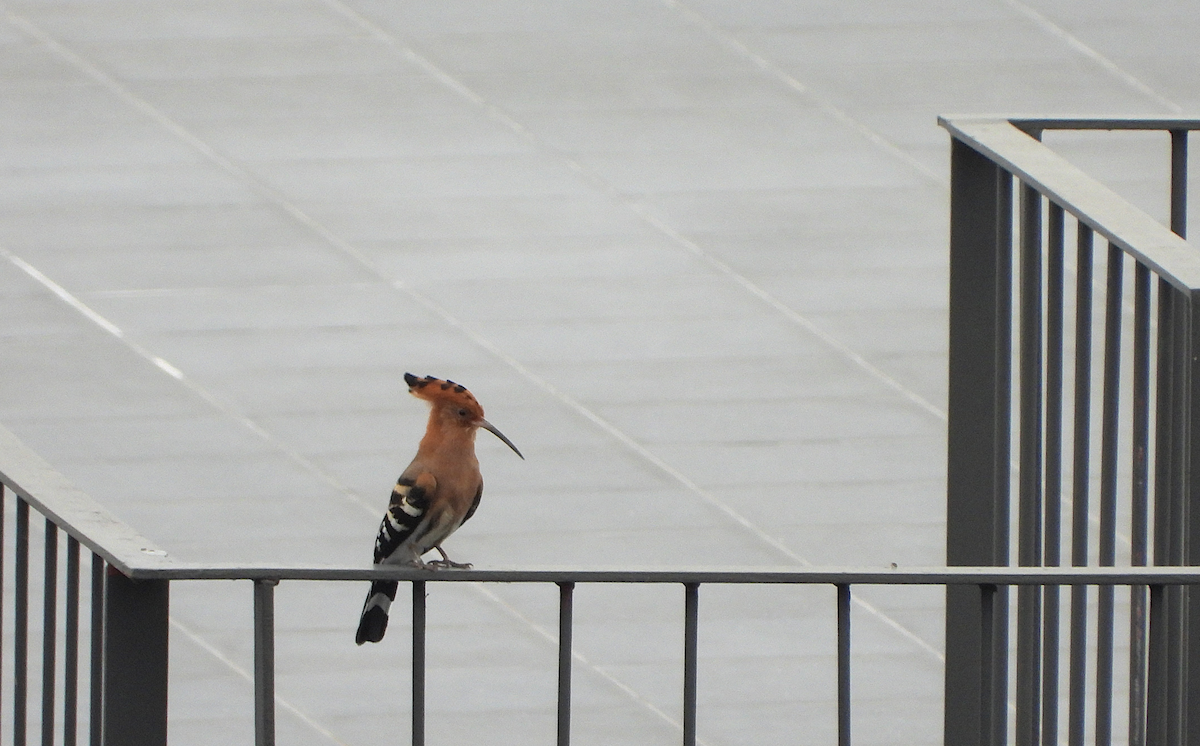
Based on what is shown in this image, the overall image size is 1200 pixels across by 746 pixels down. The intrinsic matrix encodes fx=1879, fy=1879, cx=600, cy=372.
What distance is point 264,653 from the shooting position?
2484 millimetres

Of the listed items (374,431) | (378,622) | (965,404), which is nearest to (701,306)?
(374,431)

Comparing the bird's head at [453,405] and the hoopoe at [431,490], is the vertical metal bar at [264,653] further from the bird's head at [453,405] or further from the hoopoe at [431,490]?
the bird's head at [453,405]

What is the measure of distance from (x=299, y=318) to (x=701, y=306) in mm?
1430

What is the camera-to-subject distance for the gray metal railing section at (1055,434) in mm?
2699

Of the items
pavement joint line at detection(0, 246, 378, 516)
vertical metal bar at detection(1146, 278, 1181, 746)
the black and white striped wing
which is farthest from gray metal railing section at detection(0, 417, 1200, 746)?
pavement joint line at detection(0, 246, 378, 516)

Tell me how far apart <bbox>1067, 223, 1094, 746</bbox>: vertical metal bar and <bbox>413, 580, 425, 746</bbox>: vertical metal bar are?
1038 mm

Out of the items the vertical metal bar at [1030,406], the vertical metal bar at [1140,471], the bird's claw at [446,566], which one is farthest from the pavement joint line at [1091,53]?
the bird's claw at [446,566]

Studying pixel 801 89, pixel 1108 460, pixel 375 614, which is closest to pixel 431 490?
pixel 375 614

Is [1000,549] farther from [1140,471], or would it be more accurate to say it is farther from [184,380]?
[184,380]

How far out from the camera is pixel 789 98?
324 inches

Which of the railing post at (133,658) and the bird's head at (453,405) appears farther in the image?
the bird's head at (453,405)

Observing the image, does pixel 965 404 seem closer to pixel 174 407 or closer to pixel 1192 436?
pixel 1192 436

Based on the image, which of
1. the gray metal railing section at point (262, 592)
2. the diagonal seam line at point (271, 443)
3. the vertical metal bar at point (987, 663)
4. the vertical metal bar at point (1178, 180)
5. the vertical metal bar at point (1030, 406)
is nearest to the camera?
the gray metal railing section at point (262, 592)

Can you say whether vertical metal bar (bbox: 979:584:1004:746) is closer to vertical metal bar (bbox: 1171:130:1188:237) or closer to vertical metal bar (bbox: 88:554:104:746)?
vertical metal bar (bbox: 1171:130:1188:237)
